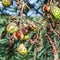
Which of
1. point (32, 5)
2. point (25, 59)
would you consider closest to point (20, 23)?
point (32, 5)

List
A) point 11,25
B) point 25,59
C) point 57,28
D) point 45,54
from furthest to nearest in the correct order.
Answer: point 25,59
point 45,54
point 57,28
point 11,25

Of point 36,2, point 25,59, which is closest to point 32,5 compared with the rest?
point 36,2

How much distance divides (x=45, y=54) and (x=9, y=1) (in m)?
0.39

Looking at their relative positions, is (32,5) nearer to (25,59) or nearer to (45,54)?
(45,54)

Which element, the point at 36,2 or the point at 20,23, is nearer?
the point at 20,23

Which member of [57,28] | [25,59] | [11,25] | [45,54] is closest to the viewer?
[11,25]

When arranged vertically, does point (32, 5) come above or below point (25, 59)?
above

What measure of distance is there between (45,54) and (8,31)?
0.40 metres

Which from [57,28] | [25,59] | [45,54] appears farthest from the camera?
[25,59]

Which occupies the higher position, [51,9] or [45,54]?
[51,9]

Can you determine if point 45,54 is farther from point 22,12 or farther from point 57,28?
point 22,12

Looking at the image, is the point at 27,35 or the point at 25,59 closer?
the point at 27,35

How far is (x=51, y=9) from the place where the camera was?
657mm

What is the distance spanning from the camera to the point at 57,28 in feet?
2.34
